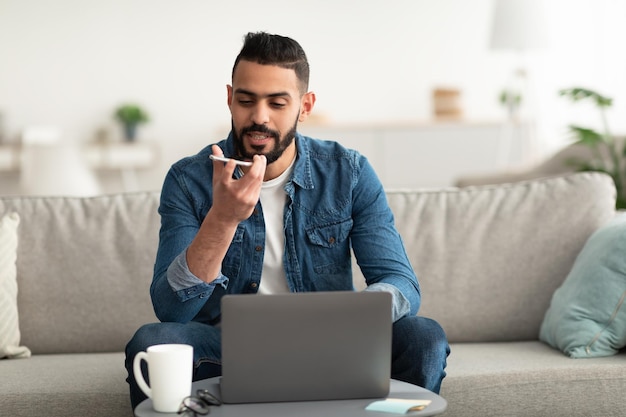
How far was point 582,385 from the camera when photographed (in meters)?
2.18

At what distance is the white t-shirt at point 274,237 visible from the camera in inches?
85.4

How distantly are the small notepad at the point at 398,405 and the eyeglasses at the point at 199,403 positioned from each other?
0.25 metres

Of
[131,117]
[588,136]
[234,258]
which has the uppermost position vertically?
[588,136]

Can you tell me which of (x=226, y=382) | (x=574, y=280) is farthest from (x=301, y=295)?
(x=574, y=280)

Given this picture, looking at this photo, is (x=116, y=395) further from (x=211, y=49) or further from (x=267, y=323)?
(x=211, y=49)

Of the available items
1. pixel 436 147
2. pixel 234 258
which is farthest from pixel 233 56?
pixel 234 258

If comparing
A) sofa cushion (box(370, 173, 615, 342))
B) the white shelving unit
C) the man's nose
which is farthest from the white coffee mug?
the white shelving unit

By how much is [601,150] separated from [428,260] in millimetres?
2672

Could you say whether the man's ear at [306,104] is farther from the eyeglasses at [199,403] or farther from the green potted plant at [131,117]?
the green potted plant at [131,117]

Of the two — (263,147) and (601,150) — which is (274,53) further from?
(601,150)

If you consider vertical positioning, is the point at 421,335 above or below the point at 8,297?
above

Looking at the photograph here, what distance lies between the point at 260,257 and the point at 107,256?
64cm

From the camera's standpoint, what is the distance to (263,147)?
2031 mm

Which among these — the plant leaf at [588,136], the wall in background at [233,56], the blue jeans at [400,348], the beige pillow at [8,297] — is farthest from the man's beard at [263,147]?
the wall in background at [233,56]
